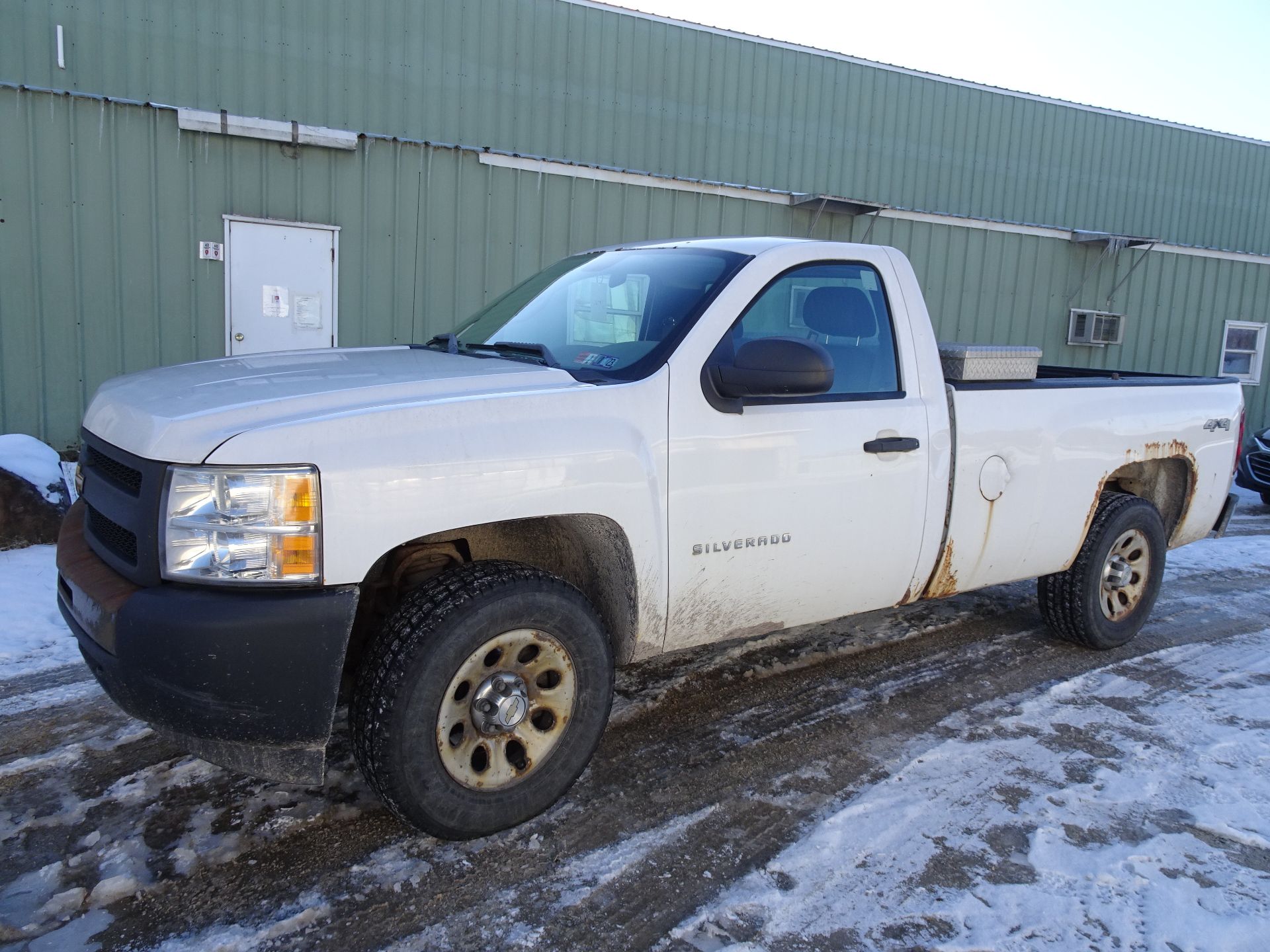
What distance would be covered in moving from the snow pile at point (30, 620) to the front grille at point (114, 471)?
1.44 meters

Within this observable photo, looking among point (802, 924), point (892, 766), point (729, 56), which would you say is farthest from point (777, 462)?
point (729, 56)

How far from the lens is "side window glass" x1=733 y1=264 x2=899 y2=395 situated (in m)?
3.59

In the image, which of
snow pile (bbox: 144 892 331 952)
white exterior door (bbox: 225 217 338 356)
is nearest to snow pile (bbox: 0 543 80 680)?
snow pile (bbox: 144 892 331 952)

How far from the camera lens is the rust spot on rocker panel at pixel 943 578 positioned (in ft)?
13.0

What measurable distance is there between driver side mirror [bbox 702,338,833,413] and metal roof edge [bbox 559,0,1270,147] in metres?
8.71

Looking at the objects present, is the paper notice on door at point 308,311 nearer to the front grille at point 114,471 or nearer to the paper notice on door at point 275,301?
the paper notice on door at point 275,301

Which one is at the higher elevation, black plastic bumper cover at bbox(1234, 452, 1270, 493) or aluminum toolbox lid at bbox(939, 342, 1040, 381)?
aluminum toolbox lid at bbox(939, 342, 1040, 381)

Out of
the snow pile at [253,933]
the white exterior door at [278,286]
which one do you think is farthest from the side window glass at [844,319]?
the white exterior door at [278,286]

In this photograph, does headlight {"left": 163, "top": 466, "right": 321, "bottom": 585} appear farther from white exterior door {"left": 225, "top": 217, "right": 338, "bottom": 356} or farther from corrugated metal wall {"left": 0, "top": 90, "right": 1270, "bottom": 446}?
corrugated metal wall {"left": 0, "top": 90, "right": 1270, "bottom": 446}

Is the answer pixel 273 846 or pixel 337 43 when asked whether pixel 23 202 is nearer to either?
pixel 337 43

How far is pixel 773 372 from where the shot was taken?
3031mm

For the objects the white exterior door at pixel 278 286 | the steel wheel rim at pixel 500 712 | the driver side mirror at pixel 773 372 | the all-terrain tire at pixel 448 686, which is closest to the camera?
the all-terrain tire at pixel 448 686

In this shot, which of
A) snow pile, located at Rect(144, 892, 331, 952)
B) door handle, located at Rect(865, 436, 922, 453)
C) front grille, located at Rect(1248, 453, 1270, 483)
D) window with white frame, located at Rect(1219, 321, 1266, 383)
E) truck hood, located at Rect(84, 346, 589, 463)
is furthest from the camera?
window with white frame, located at Rect(1219, 321, 1266, 383)

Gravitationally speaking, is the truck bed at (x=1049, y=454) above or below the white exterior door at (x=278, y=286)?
below
